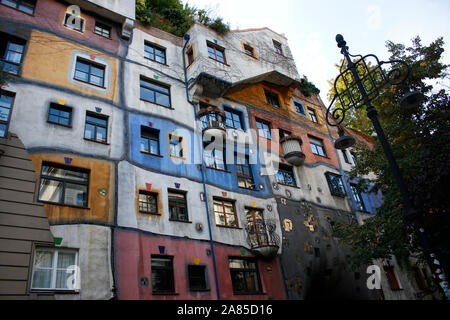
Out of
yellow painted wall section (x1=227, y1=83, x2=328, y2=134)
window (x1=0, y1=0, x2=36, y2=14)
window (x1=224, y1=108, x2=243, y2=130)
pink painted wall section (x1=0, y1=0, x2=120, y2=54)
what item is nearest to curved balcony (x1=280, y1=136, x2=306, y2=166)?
yellow painted wall section (x1=227, y1=83, x2=328, y2=134)

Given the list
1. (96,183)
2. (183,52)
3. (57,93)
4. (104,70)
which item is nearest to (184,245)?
(96,183)

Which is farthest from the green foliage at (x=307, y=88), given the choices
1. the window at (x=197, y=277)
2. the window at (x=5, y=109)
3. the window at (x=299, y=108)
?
the window at (x=5, y=109)

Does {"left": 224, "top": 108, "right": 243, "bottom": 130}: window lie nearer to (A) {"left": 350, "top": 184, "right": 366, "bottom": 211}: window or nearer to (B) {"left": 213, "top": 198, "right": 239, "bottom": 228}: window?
(B) {"left": 213, "top": 198, "right": 239, "bottom": 228}: window

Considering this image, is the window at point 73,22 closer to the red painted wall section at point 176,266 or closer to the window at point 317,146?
the red painted wall section at point 176,266

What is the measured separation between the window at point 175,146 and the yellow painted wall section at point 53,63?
2.81 meters

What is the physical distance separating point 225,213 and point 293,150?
676 centimetres

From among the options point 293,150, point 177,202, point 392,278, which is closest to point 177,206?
point 177,202

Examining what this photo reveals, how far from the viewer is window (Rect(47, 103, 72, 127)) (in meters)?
11.8

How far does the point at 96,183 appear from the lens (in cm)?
1133

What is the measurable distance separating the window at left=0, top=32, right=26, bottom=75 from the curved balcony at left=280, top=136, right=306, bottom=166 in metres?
13.3

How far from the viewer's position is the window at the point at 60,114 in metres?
11.8

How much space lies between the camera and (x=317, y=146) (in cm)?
2241

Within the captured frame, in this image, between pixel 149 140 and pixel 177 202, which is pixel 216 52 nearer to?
pixel 149 140

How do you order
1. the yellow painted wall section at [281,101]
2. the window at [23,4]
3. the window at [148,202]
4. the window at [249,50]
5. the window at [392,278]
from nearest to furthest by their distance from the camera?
the window at [148,202]
the window at [23,4]
the window at [392,278]
the yellow painted wall section at [281,101]
the window at [249,50]
